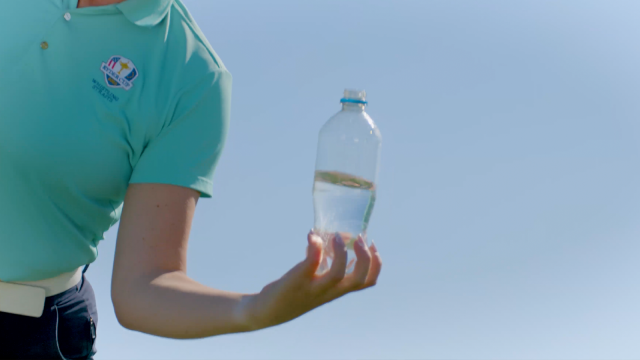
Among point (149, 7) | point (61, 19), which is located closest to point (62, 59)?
point (61, 19)

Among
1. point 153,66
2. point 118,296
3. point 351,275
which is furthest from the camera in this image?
point 153,66

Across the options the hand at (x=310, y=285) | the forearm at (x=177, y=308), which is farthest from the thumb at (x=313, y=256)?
the forearm at (x=177, y=308)

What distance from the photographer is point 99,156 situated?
8.89ft

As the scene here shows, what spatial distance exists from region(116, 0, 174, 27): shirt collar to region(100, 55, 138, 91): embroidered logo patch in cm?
16

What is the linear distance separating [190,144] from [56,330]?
2.96 feet

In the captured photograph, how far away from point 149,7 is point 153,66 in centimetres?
24

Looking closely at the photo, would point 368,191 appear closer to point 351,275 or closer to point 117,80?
point 351,275

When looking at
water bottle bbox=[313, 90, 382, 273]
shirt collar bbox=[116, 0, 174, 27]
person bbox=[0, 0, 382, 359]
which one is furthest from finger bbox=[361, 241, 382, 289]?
shirt collar bbox=[116, 0, 174, 27]

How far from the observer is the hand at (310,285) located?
6.98 ft

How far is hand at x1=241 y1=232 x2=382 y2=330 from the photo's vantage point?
83.7 inches

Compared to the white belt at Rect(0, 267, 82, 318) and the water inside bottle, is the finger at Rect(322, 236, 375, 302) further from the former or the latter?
the white belt at Rect(0, 267, 82, 318)

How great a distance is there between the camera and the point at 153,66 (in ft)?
9.36

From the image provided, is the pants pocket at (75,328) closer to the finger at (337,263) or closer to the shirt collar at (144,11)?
the shirt collar at (144,11)

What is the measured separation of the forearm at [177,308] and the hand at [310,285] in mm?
75
